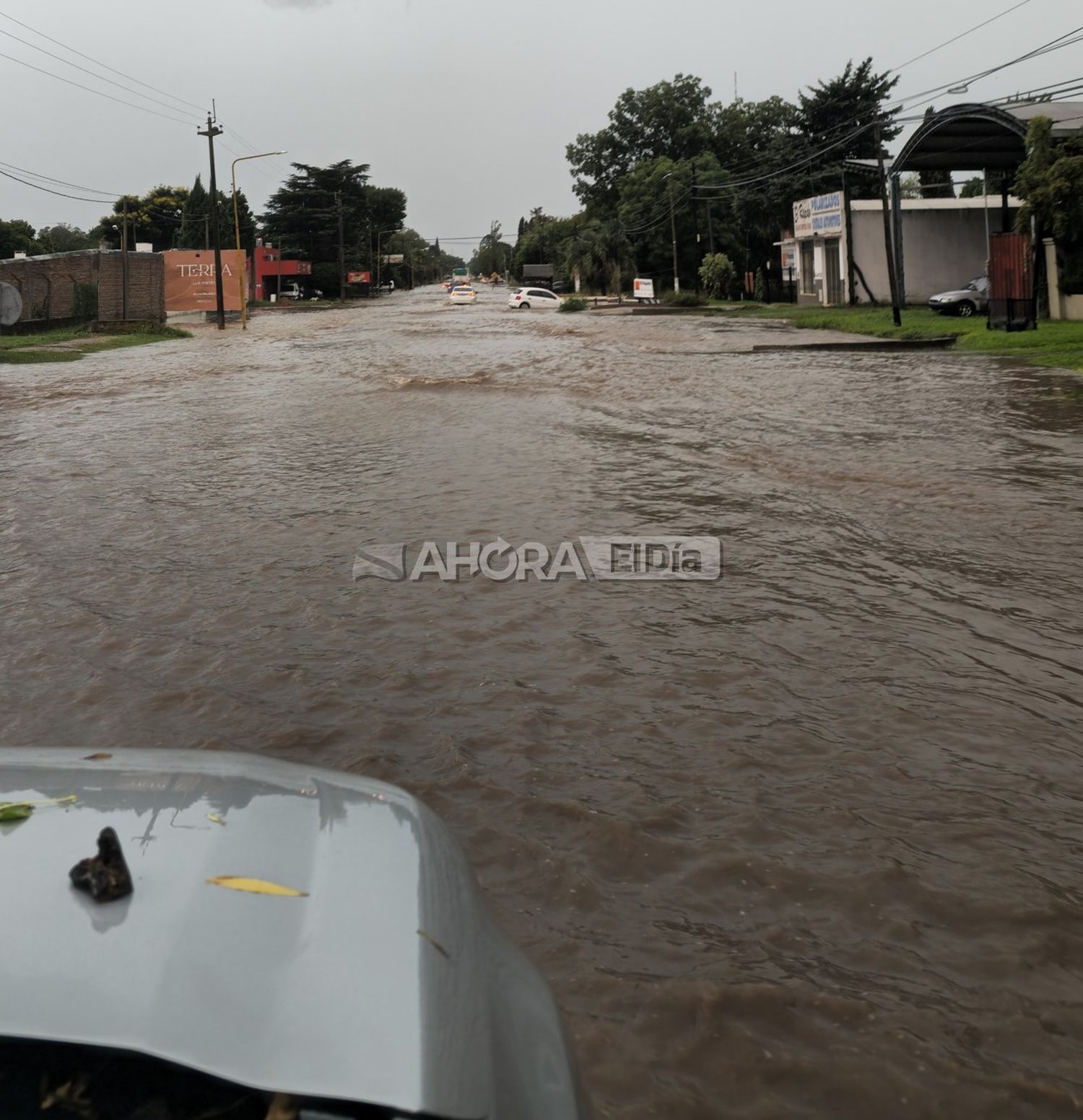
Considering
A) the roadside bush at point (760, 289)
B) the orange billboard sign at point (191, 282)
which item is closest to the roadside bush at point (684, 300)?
the roadside bush at point (760, 289)

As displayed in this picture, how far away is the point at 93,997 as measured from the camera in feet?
4.54

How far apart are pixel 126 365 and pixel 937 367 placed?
17.2 m

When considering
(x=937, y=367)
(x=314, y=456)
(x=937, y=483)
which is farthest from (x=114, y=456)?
(x=937, y=367)

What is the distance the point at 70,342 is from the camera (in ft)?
124

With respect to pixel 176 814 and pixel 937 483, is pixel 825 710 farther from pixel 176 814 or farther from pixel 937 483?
pixel 937 483

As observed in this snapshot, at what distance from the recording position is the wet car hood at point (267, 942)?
134 cm

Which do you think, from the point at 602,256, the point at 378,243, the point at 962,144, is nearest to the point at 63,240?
the point at 378,243

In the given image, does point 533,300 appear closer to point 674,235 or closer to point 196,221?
point 674,235

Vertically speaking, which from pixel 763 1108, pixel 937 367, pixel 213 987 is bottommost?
pixel 763 1108

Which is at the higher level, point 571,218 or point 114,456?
point 571,218

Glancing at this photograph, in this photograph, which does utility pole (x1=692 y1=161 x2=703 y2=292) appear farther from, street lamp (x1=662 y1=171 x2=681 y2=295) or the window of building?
the window of building

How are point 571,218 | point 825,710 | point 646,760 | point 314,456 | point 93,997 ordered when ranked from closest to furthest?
point 93,997
point 646,760
point 825,710
point 314,456
point 571,218

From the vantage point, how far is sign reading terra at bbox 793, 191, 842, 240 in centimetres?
4459

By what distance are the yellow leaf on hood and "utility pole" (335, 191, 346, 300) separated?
8351 centimetres
